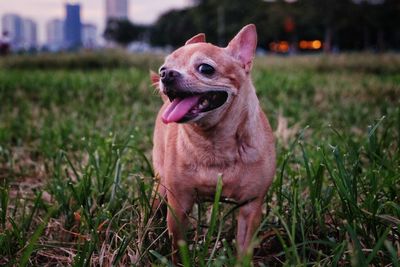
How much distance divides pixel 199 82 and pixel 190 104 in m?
0.09

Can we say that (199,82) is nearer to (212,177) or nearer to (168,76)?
(168,76)

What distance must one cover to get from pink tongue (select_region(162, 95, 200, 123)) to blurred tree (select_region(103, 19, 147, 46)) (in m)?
78.3

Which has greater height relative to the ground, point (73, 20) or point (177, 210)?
point (73, 20)

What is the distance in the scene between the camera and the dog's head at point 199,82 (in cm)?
193

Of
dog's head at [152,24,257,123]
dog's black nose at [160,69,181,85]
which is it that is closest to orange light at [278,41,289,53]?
dog's head at [152,24,257,123]

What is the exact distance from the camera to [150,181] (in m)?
2.74

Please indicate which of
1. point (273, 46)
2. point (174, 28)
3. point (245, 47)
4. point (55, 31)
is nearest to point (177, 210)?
point (245, 47)

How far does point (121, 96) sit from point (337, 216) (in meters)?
5.10

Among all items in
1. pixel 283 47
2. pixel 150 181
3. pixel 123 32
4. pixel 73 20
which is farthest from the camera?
pixel 123 32

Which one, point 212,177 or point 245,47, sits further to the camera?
point 245,47

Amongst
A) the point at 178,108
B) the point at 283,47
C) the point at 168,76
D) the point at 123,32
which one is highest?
the point at 168,76

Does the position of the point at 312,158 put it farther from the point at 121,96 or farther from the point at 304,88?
the point at 304,88

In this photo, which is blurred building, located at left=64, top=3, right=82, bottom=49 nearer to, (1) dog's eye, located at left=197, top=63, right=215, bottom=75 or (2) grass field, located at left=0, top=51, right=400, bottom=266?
(2) grass field, located at left=0, top=51, right=400, bottom=266

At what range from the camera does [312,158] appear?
3287mm
